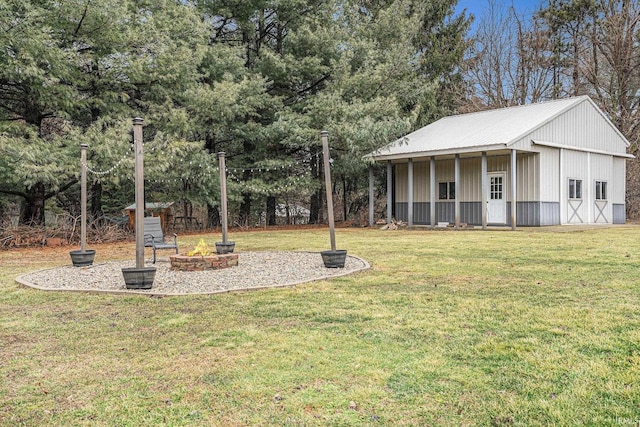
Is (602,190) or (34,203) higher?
(602,190)

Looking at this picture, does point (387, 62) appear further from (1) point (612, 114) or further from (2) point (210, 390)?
(2) point (210, 390)

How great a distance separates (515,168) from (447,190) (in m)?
3.21

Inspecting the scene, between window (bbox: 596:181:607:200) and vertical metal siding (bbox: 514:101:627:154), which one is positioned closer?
vertical metal siding (bbox: 514:101:627:154)

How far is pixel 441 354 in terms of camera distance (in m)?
3.25

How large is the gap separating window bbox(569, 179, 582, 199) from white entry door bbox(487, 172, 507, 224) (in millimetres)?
2394

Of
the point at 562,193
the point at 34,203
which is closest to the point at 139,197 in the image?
the point at 34,203

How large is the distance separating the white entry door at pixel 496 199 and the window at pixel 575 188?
7.85 ft

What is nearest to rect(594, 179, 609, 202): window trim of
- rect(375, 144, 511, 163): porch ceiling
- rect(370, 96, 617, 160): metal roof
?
rect(370, 96, 617, 160): metal roof

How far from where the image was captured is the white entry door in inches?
656

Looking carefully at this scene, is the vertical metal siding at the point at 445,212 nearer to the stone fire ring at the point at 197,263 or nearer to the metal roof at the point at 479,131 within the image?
the metal roof at the point at 479,131

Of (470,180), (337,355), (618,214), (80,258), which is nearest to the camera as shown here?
(337,355)

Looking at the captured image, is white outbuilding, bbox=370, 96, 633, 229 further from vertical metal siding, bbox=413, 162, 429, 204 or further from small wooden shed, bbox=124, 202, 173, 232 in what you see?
small wooden shed, bbox=124, 202, 173, 232

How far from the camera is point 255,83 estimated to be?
16.5 metres

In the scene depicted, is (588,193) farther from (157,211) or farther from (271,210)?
(157,211)
